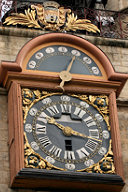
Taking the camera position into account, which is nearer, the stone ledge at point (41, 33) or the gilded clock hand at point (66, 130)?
the gilded clock hand at point (66, 130)

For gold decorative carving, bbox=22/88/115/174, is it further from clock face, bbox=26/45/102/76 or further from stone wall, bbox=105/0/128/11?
stone wall, bbox=105/0/128/11

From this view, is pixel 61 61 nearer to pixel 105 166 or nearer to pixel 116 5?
pixel 105 166

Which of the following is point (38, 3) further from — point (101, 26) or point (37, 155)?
point (37, 155)

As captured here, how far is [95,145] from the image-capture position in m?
18.3

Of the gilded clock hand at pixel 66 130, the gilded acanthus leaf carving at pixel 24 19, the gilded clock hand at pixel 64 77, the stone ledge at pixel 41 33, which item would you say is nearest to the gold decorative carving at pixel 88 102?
the gilded clock hand at pixel 64 77

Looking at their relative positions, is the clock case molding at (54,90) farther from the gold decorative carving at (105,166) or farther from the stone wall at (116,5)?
the stone wall at (116,5)

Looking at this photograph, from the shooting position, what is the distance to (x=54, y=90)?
1875 cm

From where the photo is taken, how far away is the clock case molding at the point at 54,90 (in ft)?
57.8

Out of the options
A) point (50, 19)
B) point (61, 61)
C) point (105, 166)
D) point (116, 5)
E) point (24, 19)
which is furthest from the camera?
point (116, 5)

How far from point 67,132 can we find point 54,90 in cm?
94

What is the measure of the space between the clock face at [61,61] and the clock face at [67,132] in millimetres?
641

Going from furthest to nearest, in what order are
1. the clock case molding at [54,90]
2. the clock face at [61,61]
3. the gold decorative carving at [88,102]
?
the clock face at [61,61]
the gold decorative carving at [88,102]
the clock case molding at [54,90]

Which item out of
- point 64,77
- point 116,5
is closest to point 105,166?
point 64,77

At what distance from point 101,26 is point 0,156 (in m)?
4.21
